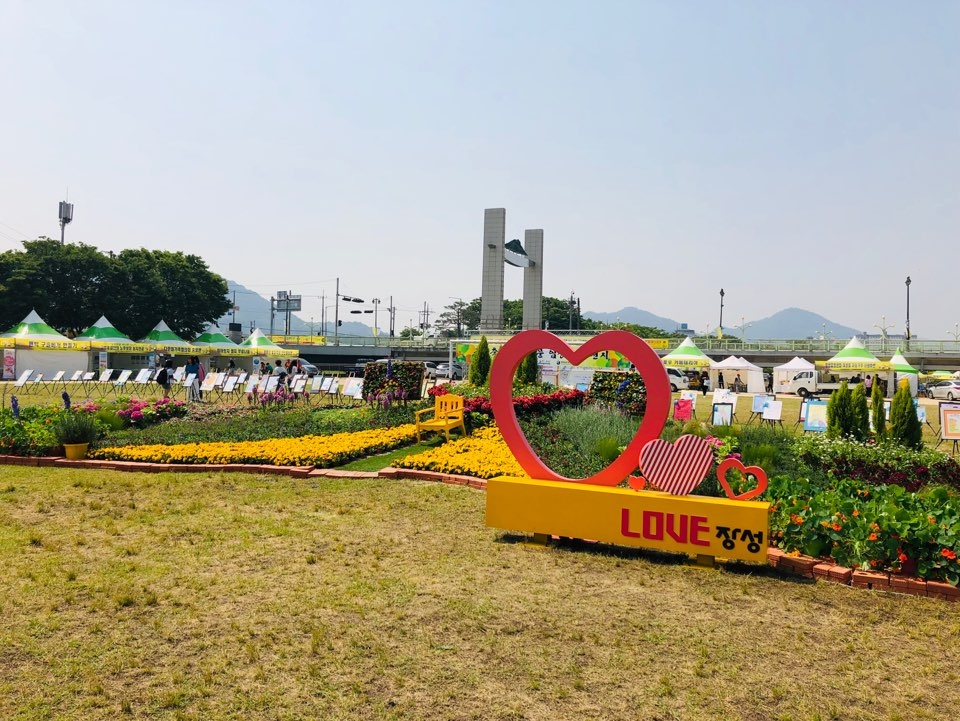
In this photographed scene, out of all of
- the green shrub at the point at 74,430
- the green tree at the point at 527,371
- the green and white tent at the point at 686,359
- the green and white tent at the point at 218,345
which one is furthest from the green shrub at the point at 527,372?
the green and white tent at the point at 218,345

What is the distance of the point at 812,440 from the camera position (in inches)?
392

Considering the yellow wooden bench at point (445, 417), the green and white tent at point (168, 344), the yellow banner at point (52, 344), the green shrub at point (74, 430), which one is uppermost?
the green and white tent at point (168, 344)

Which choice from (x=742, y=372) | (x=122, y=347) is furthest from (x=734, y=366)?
(x=122, y=347)

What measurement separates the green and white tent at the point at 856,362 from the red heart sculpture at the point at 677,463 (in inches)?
1046

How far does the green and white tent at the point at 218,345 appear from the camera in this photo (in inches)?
1455

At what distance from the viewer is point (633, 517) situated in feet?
19.6

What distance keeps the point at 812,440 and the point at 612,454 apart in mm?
3063

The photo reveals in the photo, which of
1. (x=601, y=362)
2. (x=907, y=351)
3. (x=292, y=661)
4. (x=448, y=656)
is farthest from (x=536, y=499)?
(x=907, y=351)

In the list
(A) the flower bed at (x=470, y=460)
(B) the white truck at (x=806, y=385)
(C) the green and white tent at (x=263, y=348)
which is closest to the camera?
(A) the flower bed at (x=470, y=460)

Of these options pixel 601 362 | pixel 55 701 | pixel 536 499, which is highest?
pixel 601 362

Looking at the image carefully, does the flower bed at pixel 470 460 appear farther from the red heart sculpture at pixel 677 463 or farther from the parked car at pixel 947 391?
the parked car at pixel 947 391

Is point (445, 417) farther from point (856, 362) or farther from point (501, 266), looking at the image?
point (501, 266)

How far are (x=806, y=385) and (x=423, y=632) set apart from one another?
31.8 m

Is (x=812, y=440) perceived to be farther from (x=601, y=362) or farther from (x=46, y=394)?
(x=46, y=394)
